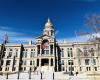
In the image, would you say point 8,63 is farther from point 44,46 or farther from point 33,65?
point 44,46

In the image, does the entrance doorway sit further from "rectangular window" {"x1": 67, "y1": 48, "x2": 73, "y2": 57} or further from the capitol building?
"rectangular window" {"x1": 67, "y1": 48, "x2": 73, "y2": 57}

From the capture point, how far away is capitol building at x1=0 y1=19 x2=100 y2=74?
220 ft

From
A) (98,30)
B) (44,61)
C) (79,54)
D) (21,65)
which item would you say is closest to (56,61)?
(44,61)

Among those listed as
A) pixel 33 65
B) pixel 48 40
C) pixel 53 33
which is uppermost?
pixel 53 33

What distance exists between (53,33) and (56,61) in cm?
Answer: 2102

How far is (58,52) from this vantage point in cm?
7200

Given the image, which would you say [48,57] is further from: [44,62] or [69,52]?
[69,52]

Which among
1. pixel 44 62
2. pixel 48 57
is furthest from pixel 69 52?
pixel 44 62

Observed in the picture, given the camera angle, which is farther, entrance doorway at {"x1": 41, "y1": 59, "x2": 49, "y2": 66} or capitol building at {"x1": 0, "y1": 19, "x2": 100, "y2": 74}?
entrance doorway at {"x1": 41, "y1": 59, "x2": 49, "y2": 66}

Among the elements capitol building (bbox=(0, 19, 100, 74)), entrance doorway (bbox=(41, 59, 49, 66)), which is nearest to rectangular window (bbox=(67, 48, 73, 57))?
capitol building (bbox=(0, 19, 100, 74))

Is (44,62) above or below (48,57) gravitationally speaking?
below

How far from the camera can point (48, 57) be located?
66.9m

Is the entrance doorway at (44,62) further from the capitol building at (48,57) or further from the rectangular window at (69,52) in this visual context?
the rectangular window at (69,52)

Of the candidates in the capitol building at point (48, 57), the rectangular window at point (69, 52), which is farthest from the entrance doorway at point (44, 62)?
the rectangular window at point (69, 52)
